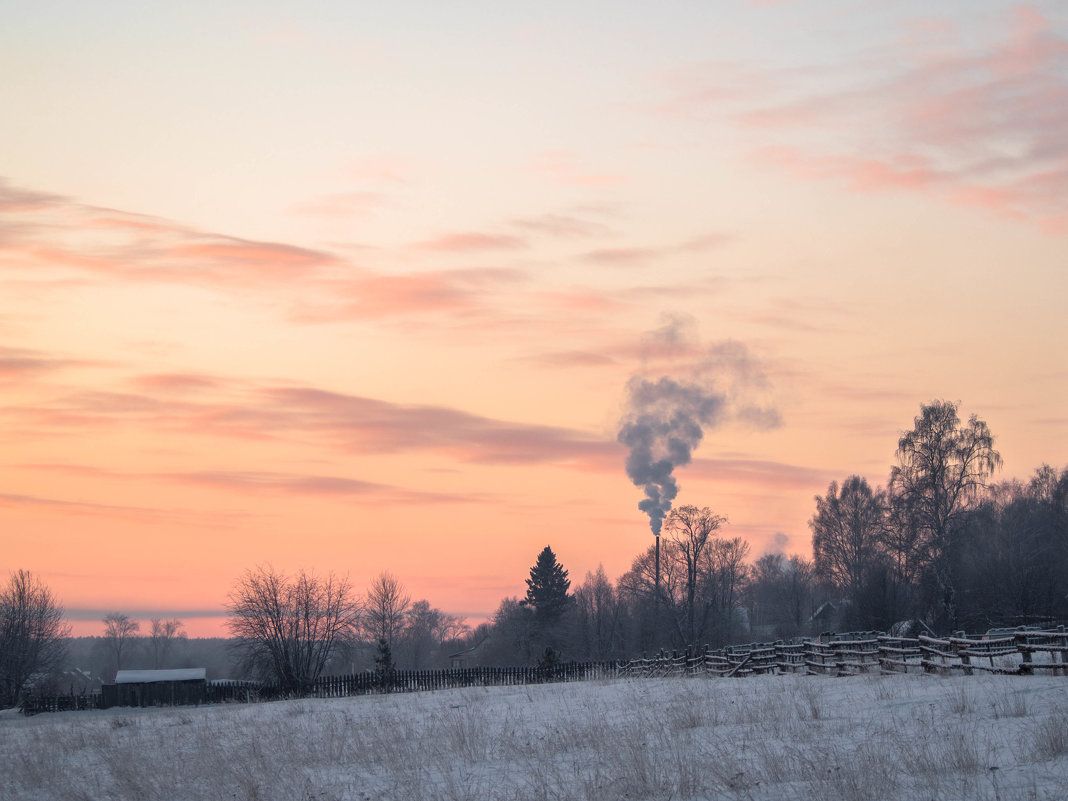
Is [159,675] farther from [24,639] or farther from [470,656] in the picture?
[470,656]

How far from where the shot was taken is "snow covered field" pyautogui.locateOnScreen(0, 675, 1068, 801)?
1009 centimetres

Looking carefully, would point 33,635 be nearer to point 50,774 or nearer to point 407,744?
point 50,774

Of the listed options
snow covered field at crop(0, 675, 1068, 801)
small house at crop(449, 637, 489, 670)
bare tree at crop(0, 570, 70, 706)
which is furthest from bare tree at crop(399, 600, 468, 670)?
snow covered field at crop(0, 675, 1068, 801)

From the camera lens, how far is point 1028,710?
Answer: 1380cm

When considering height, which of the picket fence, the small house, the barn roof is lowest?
the small house

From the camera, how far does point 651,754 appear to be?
42.2 ft

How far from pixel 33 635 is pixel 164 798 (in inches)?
2666

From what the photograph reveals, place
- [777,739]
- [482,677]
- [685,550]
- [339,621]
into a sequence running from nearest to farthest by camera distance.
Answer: [777,739], [482,677], [339,621], [685,550]

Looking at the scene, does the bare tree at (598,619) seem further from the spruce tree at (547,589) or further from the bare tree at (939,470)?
the bare tree at (939,470)

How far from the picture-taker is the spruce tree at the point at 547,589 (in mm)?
81688

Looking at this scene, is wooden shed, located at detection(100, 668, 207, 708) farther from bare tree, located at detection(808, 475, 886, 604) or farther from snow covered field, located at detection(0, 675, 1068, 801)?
bare tree, located at detection(808, 475, 886, 604)

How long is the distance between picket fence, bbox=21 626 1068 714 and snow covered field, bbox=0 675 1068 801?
55.0 inches

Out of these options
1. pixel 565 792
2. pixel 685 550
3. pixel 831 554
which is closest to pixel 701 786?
pixel 565 792

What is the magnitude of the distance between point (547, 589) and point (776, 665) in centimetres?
5202
